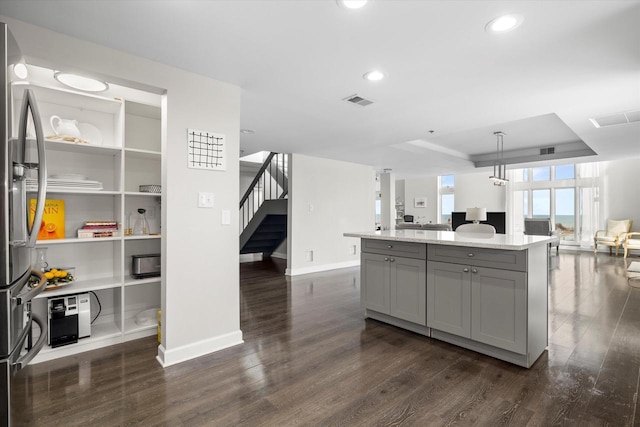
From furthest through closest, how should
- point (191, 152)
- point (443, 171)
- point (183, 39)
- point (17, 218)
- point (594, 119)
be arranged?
point (443, 171), point (594, 119), point (191, 152), point (183, 39), point (17, 218)

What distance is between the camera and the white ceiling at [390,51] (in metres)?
1.89

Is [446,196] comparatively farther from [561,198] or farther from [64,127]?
[64,127]

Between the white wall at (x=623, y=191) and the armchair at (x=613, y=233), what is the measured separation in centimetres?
28

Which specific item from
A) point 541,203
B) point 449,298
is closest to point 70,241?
point 449,298

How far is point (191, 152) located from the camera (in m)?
2.71

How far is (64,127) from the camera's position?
2.66 m

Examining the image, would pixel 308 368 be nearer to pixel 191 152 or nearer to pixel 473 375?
pixel 473 375

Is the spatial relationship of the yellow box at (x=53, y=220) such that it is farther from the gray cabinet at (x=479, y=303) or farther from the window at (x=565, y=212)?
the window at (x=565, y=212)

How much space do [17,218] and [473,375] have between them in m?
2.87

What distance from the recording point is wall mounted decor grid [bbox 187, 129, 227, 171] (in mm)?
2709

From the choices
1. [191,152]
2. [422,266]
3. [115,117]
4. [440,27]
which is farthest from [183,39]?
[422,266]

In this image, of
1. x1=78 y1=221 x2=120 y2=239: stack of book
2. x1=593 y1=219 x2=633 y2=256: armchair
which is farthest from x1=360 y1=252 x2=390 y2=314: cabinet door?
x1=593 y1=219 x2=633 y2=256: armchair

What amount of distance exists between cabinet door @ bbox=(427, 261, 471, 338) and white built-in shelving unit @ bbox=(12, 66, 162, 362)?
8.50ft

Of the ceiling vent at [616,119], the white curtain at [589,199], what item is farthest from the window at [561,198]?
the ceiling vent at [616,119]
